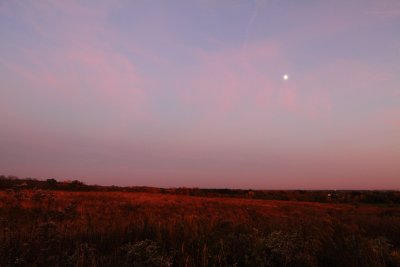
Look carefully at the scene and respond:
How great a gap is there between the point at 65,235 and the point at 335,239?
5491 mm

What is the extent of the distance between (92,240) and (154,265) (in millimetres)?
2757

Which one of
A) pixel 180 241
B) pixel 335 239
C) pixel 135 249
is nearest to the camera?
pixel 135 249

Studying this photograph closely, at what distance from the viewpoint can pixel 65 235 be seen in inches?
304

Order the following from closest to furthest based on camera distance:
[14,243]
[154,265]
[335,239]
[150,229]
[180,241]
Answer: [154,265]
[14,243]
[180,241]
[335,239]
[150,229]

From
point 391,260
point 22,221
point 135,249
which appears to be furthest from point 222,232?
point 22,221

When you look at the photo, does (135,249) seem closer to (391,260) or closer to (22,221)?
(391,260)

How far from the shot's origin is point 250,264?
5.98 metres

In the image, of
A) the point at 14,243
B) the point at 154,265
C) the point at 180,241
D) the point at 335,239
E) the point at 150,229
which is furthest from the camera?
the point at 150,229

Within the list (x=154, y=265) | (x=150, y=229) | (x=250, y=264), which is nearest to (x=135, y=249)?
(x=154, y=265)

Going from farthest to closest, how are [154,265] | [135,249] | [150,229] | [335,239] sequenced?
[150,229]
[335,239]
[135,249]
[154,265]

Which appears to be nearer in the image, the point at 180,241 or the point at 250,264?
Answer: the point at 250,264

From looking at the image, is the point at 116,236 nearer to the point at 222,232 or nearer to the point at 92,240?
the point at 92,240

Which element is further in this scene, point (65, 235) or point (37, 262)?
point (65, 235)

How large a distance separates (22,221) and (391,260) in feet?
26.5
